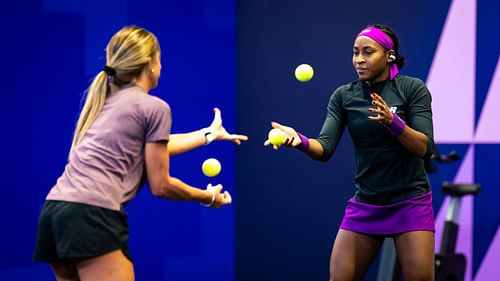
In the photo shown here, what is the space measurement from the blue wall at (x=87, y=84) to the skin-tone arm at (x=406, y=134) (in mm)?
2173

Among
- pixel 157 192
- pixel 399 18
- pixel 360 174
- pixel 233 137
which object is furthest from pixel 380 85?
pixel 399 18

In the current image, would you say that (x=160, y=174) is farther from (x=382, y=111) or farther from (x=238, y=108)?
(x=238, y=108)

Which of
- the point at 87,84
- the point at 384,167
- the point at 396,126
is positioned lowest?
the point at 384,167

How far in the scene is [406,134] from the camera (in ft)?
11.5

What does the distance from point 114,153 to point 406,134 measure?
1.38 metres

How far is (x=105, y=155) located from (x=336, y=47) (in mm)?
3009

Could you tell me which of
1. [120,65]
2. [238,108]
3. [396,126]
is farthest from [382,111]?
[238,108]

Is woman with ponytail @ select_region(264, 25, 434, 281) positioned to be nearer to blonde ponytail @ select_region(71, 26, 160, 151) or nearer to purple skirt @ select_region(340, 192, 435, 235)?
purple skirt @ select_region(340, 192, 435, 235)

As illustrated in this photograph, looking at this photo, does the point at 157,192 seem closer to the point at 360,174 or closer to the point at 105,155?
the point at 105,155

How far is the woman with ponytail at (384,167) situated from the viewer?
3.63 metres

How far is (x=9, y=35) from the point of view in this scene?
15.4ft

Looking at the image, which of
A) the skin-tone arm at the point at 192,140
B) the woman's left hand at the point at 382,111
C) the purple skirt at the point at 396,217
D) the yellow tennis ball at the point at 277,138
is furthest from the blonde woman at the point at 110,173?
the purple skirt at the point at 396,217

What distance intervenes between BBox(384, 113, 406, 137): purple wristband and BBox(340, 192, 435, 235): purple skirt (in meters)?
0.38

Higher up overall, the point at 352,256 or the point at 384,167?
the point at 384,167
